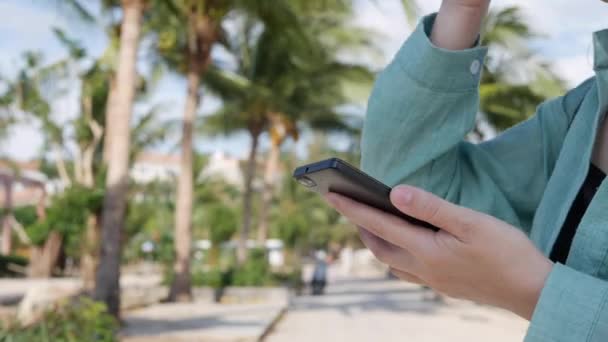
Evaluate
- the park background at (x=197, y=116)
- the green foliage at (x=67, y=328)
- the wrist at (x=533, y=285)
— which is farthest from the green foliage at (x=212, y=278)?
the wrist at (x=533, y=285)

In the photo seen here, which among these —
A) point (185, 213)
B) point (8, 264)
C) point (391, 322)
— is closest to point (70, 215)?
point (185, 213)

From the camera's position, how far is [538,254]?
79 centimetres

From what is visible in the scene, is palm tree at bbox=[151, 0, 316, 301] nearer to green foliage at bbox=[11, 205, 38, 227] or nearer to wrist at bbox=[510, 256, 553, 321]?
wrist at bbox=[510, 256, 553, 321]

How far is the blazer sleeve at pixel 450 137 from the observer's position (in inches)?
38.3

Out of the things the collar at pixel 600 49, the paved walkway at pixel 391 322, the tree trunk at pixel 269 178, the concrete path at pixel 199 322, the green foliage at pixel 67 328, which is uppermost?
the tree trunk at pixel 269 178

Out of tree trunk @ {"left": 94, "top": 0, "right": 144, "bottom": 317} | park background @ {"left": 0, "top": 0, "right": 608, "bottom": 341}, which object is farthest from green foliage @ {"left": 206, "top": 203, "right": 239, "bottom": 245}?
tree trunk @ {"left": 94, "top": 0, "right": 144, "bottom": 317}

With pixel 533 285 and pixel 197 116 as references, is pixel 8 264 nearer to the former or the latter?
pixel 197 116

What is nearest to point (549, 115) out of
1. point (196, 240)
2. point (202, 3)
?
point (202, 3)

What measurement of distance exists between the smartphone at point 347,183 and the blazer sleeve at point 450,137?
145 millimetres

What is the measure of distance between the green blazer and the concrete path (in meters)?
8.39

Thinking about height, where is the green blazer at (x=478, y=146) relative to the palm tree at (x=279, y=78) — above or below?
below

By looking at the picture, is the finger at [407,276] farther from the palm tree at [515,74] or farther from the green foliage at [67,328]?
the palm tree at [515,74]

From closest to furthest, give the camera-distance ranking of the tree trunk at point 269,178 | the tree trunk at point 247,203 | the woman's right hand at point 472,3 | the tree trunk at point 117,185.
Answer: the woman's right hand at point 472,3 < the tree trunk at point 117,185 < the tree trunk at point 247,203 < the tree trunk at point 269,178

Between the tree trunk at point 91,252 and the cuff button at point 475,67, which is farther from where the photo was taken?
the tree trunk at point 91,252
